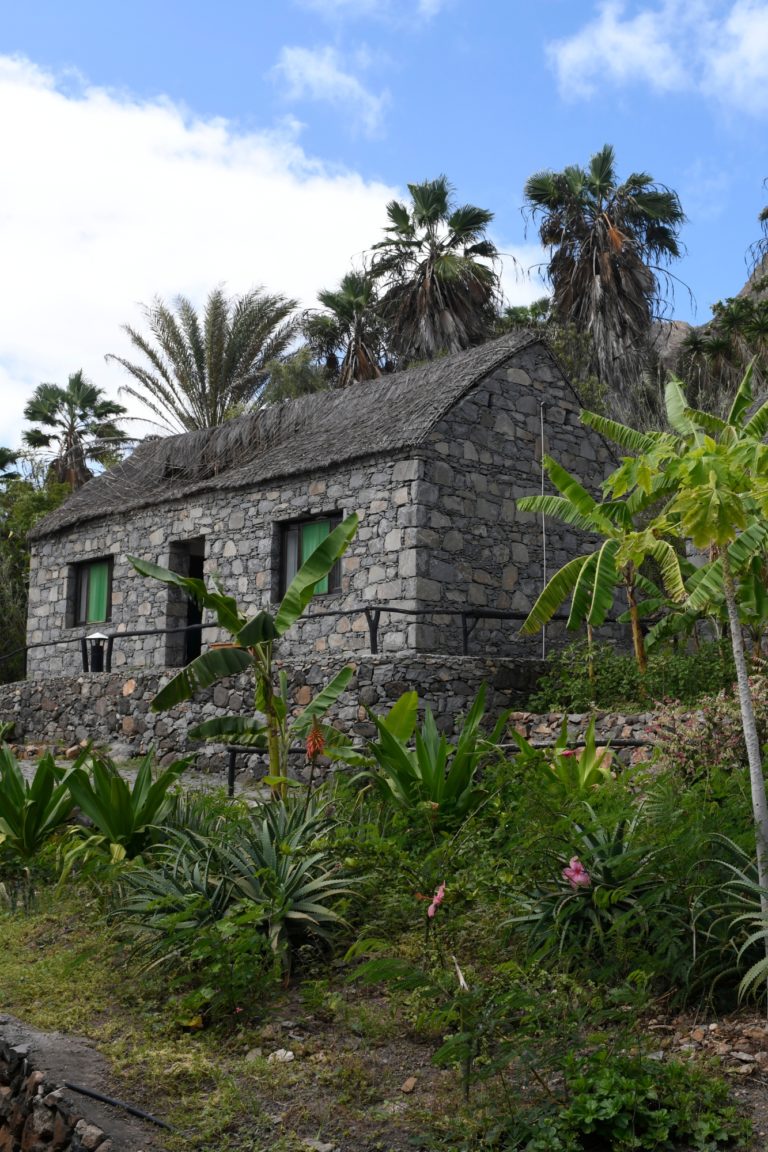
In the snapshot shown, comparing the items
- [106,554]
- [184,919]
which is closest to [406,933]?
[184,919]

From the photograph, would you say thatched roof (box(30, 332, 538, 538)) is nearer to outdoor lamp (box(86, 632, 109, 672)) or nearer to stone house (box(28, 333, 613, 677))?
stone house (box(28, 333, 613, 677))

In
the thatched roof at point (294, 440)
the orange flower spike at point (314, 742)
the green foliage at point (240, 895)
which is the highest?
the thatched roof at point (294, 440)

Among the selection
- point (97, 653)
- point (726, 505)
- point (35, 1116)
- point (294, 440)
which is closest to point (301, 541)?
point (294, 440)

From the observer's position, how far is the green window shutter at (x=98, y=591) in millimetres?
19656

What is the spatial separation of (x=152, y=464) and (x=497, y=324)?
42.8ft

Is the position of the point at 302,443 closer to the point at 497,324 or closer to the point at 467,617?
the point at 467,617

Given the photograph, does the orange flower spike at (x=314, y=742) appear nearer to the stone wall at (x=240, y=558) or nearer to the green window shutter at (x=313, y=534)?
the stone wall at (x=240, y=558)

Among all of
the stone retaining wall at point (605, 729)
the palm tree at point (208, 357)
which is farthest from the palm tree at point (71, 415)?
the stone retaining wall at point (605, 729)

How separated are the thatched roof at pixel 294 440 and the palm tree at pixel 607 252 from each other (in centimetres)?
1109

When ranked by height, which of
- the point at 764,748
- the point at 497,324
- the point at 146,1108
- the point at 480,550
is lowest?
the point at 146,1108

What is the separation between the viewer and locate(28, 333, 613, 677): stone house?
14844 mm

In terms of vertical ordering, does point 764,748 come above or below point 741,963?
above

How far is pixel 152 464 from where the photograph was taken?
797 inches

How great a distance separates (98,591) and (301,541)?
5.30 meters
